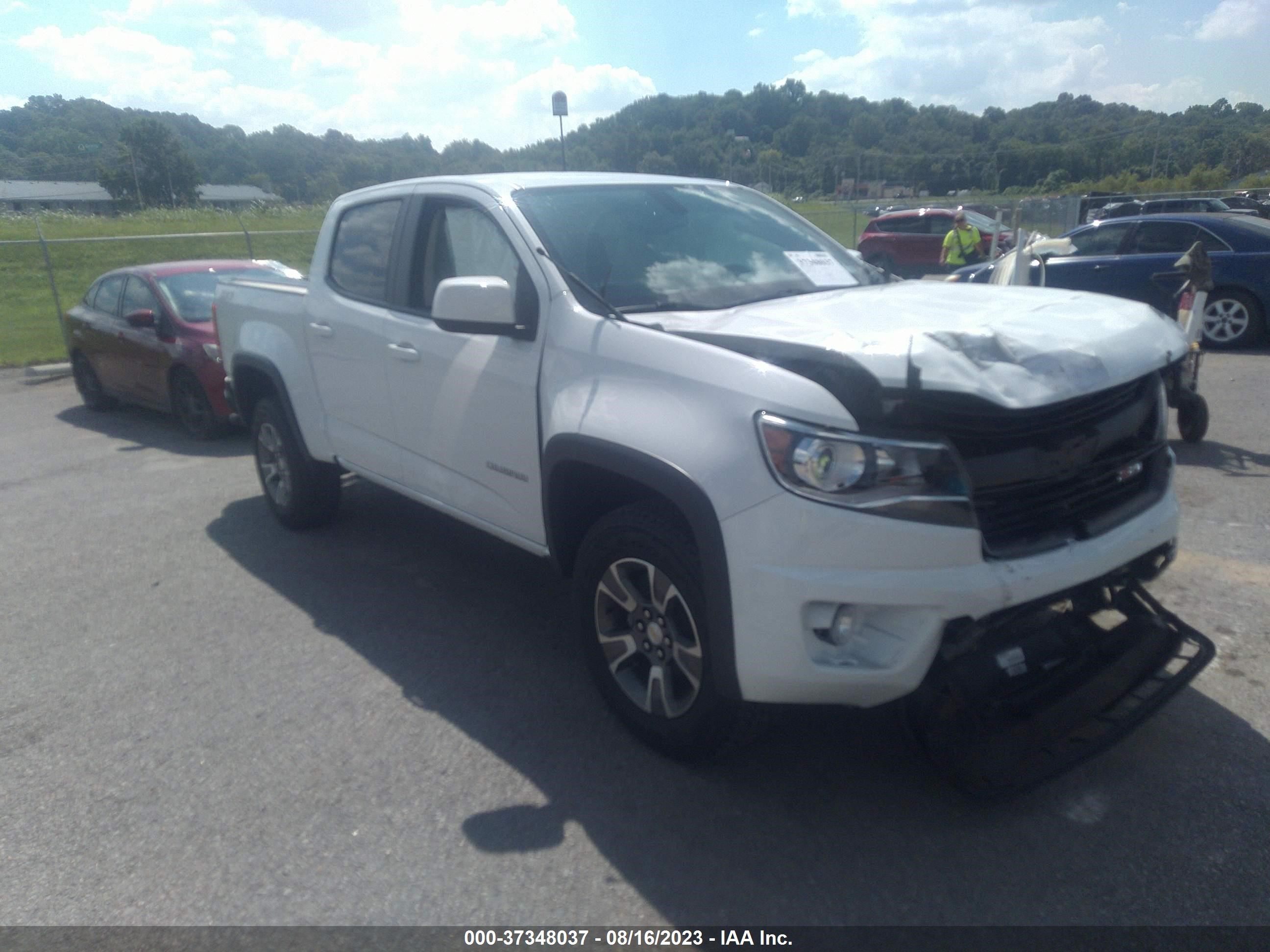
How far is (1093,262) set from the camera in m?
12.2

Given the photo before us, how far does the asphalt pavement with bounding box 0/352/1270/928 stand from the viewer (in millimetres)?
2816

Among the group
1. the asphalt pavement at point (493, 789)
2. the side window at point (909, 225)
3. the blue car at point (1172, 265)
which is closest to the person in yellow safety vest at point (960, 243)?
the blue car at point (1172, 265)

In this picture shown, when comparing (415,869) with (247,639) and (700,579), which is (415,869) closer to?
(700,579)

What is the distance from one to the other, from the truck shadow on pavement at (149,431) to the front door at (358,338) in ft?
12.6

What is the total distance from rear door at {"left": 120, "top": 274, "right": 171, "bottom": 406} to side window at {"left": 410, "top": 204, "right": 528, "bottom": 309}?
18.7ft

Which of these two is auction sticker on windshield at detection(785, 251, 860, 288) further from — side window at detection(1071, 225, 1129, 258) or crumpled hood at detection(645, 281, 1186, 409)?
side window at detection(1071, 225, 1129, 258)

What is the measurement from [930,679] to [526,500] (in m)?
1.75

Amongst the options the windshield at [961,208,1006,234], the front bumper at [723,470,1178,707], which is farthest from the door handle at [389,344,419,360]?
the windshield at [961,208,1006,234]

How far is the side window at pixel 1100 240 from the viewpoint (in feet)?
40.1

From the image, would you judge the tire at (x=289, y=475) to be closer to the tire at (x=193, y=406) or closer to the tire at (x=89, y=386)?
the tire at (x=193, y=406)

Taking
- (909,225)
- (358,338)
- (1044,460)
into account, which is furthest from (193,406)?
(909,225)

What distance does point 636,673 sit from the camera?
3.57 meters

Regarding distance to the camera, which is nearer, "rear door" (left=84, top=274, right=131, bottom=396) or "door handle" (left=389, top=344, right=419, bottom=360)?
"door handle" (left=389, top=344, right=419, bottom=360)

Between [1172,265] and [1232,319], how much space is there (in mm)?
923
